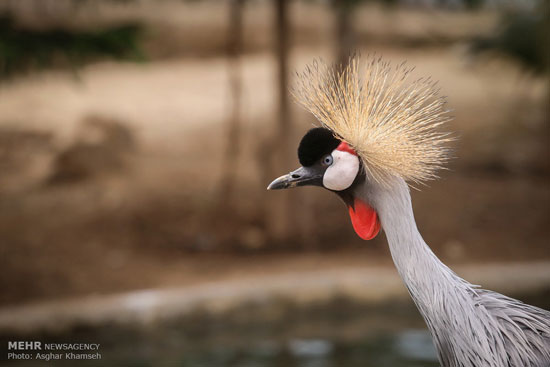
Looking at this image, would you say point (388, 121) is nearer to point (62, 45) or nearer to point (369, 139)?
point (369, 139)

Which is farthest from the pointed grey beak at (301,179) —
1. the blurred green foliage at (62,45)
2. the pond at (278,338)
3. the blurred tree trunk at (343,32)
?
the blurred tree trunk at (343,32)

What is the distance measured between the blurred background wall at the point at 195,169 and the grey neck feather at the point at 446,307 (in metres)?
0.56

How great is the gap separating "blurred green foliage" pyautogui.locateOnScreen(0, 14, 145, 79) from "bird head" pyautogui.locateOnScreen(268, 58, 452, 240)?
2547mm

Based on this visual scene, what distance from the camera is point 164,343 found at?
3727mm

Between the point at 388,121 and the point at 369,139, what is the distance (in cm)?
9

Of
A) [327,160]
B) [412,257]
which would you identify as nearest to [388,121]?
[327,160]

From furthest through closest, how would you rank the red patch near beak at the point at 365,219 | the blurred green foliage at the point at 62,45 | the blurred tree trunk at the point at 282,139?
the blurred tree trunk at the point at 282,139
the blurred green foliage at the point at 62,45
the red patch near beak at the point at 365,219

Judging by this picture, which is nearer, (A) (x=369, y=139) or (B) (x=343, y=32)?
(A) (x=369, y=139)

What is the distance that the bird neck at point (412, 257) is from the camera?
171 cm

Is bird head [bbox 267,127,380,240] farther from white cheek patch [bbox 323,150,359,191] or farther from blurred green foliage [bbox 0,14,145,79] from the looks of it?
A: blurred green foliage [bbox 0,14,145,79]

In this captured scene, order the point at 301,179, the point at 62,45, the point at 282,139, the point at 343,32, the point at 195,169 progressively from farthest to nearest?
the point at 195,169 < the point at 343,32 < the point at 282,139 < the point at 62,45 < the point at 301,179

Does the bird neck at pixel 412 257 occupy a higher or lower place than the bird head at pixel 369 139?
lower

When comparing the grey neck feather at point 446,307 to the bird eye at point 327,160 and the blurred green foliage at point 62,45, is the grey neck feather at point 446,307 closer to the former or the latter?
the bird eye at point 327,160

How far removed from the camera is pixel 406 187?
1.76 meters
